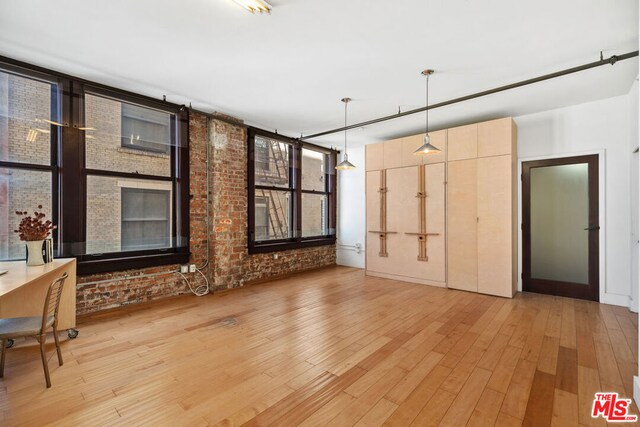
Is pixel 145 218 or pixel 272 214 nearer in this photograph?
pixel 145 218

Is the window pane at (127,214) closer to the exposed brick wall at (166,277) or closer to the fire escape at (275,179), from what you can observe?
the exposed brick wall at (166,277)

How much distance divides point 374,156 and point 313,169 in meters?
1.63

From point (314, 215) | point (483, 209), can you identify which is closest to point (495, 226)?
point (483, 209)

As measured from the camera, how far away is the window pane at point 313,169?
6.91m

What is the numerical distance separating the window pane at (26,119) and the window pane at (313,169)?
4385 mm

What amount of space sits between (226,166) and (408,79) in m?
3.21

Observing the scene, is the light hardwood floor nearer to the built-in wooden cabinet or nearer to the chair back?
the chair back

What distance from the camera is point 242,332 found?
3.33 metres

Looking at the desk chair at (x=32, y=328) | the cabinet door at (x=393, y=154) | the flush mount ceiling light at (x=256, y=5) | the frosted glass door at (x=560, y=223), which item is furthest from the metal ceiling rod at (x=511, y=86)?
the desk chair at (x=32, y=328)

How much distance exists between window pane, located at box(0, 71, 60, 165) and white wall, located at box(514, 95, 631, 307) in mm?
7298

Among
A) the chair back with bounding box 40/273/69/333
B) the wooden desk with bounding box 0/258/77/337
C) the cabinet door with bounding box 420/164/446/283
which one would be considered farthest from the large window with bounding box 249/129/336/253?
the chair back with bounding box 40/273/69/333

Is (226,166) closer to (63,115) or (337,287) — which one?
(63,115)

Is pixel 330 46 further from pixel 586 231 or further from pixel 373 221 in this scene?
pixel 586 231

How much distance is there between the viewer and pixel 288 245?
6324 millimetres
